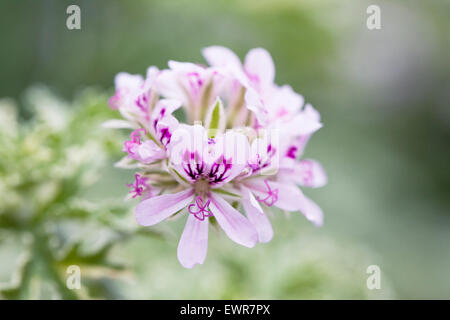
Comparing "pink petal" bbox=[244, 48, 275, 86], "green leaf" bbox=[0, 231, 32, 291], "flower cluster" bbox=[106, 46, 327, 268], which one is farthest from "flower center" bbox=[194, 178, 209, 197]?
"green leaf" bbox=[0, 231, 32, 291]

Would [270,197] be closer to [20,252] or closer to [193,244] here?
[193,244]

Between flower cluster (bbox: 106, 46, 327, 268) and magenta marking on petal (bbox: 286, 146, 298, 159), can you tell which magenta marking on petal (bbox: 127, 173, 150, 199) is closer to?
flower cluster (bbox: 106, 46, 327, 268)

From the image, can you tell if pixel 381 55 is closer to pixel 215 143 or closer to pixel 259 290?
pixel 259 290

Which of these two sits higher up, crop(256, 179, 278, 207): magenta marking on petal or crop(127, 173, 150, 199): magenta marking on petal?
crop(127, 173, 150, 199): magenta marking on petal

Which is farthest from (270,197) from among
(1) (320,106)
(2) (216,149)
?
(1) (320,106)
